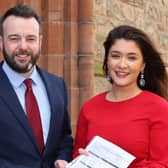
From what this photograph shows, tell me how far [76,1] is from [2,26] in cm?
267

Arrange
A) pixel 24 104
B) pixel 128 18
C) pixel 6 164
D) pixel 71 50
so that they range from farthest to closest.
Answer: pixel 128 18
pixel 71 50
pixel 24 104
pixel 6 164

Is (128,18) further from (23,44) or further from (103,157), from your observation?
(103,157)

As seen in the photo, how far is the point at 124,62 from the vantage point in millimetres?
2857

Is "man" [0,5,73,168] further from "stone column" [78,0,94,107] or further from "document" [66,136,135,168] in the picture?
"stone column" [78,0,94,107]

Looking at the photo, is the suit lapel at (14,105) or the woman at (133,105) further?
the suit lapel at (14,105)

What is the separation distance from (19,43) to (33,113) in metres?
0.34

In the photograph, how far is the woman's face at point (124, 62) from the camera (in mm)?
2871

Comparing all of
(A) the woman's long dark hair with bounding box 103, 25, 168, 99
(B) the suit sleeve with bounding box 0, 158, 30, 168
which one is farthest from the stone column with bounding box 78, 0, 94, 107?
(B) the suit sleeve with bounding box 0, 158, 30, 168

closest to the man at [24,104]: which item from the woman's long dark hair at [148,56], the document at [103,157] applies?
the document at [103,157]

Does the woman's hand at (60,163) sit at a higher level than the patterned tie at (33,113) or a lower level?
lower

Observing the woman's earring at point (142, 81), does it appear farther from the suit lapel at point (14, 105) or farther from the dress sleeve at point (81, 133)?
the suit lapel at point (14, 105)

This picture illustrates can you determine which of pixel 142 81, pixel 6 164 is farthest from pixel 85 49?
pixel 6 164

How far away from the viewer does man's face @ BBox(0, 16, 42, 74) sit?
113 inches

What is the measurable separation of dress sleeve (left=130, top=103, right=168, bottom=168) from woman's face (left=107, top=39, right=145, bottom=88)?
0.83ft
